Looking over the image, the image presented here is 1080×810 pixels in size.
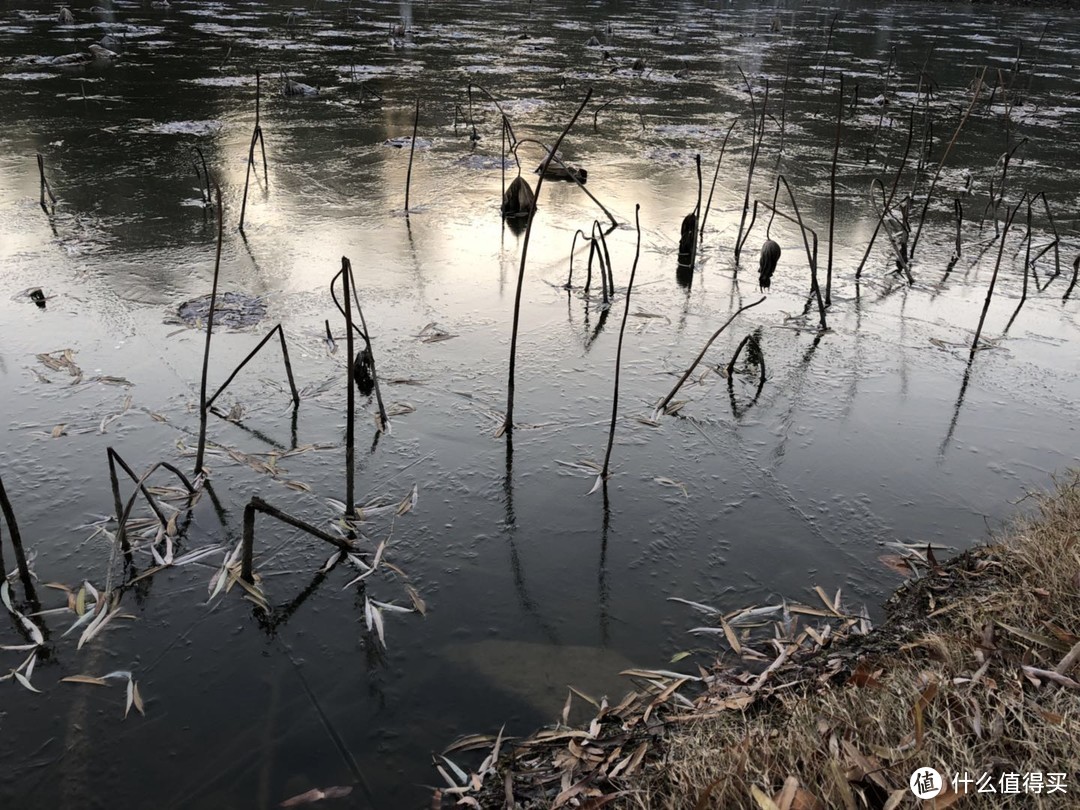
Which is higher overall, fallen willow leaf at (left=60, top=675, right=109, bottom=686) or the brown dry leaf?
the brown dry leaf

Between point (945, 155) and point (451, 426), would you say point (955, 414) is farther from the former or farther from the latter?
point (451, 426)

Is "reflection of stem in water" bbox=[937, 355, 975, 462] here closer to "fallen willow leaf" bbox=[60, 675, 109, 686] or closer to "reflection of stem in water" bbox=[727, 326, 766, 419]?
"reflection of stem in water" bbox=[727, 326, 766, 419]

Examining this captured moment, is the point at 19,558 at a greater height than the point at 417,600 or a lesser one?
greater

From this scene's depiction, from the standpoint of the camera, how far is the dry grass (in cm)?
197

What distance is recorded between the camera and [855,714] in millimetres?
2213

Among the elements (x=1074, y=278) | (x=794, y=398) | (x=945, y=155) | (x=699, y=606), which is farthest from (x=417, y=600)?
(x=1074, y=278)

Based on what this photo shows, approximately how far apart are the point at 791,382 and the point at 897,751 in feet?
8.86

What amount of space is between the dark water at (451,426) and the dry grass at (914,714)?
0.38 metres

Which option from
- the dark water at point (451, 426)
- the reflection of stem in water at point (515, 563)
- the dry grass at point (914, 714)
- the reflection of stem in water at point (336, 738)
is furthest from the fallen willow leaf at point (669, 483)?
the reflection of stem in water at point (336, 738)

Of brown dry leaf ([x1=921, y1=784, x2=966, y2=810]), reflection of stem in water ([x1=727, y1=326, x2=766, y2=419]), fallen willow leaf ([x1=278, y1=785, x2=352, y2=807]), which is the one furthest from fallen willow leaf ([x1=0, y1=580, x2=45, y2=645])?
reflection of stem in water ([x1=727, y1=326, x2=766, y2=419])

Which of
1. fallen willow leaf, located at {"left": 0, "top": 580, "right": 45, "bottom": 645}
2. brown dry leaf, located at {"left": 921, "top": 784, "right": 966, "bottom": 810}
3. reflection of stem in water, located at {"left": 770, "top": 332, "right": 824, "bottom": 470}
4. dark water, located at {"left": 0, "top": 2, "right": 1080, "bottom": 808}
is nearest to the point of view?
brown dry leaf, located at {"left": 921, "top": 784, "right": 966, "bottom": 810}

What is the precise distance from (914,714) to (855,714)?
14cm

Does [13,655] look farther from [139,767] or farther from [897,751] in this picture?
[897,751]

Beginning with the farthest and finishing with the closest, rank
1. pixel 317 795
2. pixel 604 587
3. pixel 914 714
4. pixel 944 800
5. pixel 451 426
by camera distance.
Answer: pixel 451 426
pixel 604 587
pixel 317 795
pixel 914 714
pixel 944 800
